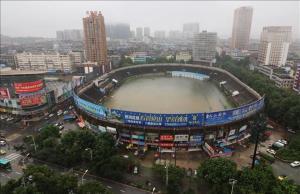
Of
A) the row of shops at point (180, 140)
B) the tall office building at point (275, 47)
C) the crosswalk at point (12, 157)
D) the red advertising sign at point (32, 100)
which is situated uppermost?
the tall office building at point (275, 47)

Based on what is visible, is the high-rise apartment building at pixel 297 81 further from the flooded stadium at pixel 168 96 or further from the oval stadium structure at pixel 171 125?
the oval stadium structure at pixel 171 125

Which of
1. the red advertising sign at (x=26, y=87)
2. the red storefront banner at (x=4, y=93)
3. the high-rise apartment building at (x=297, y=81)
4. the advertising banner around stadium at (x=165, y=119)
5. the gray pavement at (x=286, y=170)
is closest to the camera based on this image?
the gray pavement at (x=286, y=170)

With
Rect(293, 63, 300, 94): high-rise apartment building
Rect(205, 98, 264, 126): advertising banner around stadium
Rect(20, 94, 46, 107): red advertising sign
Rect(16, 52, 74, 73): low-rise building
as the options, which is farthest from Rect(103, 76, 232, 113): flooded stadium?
Rect(16, 52, 74, 73): low-rise building

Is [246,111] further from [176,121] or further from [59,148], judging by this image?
[59,148]

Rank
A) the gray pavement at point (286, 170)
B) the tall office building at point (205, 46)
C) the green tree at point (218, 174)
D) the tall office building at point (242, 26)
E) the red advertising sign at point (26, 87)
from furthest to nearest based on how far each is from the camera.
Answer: the tall office building at point (242, 26)
the tall office building at point (205, 46)
the red advertising sign at point (26, 87)
the gray pavement at point (286, 170)
the green tree at point (218, 174)

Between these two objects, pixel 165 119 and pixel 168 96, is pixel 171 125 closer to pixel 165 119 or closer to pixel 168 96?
pixel 165 119

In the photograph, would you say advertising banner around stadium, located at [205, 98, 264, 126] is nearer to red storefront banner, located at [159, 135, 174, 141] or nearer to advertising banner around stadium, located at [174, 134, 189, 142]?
advertising banner around stadium, located at [174, 134, 189, 142]

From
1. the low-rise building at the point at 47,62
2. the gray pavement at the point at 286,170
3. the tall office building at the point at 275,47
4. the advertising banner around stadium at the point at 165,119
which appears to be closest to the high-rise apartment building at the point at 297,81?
the gray pavement at the point at 286,170
